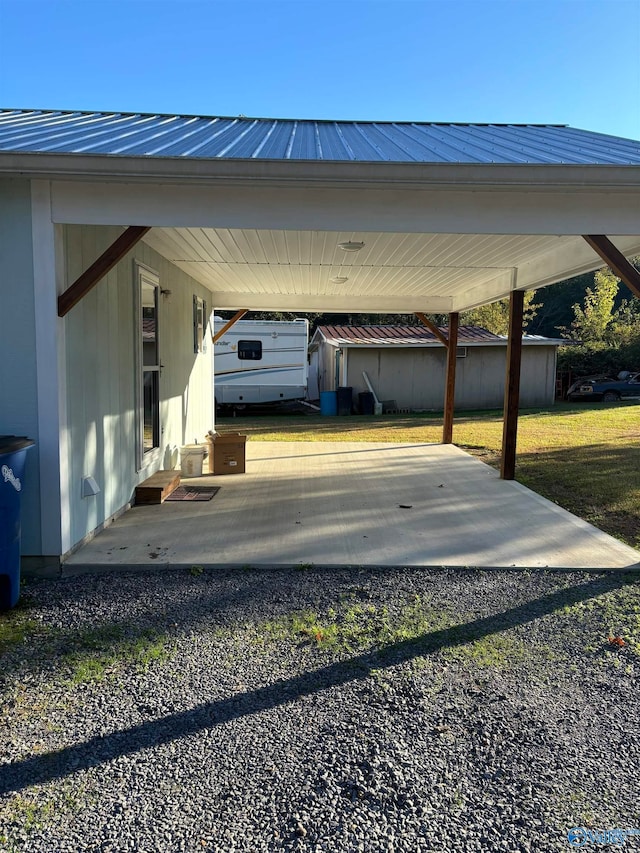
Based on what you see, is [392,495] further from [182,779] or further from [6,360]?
[182,779]

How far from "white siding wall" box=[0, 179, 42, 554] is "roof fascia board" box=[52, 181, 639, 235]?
45cm

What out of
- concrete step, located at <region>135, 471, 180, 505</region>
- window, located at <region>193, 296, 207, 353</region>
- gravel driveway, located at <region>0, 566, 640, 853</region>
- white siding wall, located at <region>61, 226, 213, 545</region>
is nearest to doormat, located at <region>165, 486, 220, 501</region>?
concrete step, located at <region>135, 471, 180, 505</region>

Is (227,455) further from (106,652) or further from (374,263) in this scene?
(106,652)

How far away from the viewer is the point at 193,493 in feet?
21.8

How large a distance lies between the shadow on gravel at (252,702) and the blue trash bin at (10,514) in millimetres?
1525

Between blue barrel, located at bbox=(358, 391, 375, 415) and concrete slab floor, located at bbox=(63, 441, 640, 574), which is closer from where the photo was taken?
concrete slab floor, located at bbox=(63, 441, 640, 574)

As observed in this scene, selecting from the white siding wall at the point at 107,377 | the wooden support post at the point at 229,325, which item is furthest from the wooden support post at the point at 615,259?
the wooden support post at the point at 229,325

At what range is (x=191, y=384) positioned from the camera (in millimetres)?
8961

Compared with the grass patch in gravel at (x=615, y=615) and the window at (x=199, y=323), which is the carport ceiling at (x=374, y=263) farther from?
the grass patch in gravel at (x=615, y=615)

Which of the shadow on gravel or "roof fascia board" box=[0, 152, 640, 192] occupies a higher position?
"roof fascia board" box=[0, 152, 640, 192]

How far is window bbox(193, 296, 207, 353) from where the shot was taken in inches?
354

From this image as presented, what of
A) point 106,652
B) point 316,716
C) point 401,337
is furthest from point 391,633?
point 401,337

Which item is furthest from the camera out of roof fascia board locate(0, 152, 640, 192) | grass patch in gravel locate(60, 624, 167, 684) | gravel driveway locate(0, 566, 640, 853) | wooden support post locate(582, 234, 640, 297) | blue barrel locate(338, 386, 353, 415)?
blue barrel locate(338, 386, 353, 415)

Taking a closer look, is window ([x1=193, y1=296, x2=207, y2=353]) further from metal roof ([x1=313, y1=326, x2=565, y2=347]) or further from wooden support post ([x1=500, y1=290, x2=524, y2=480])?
metal roof ([x1=313, y1=326, x2=565, y2=347])
